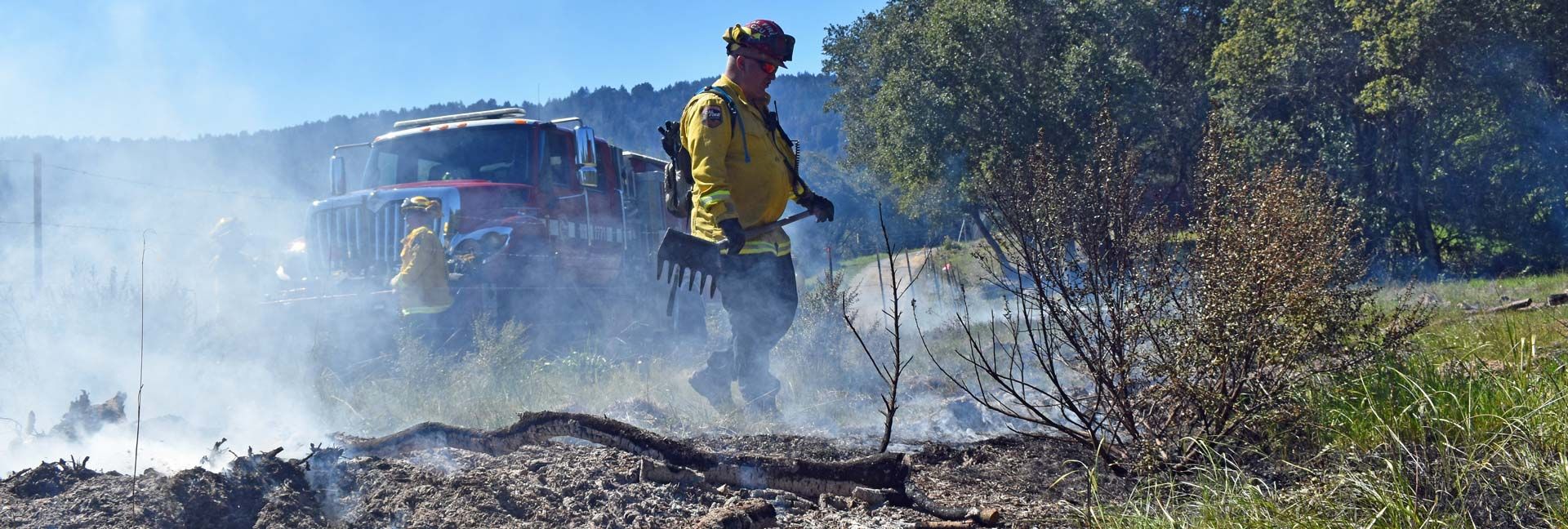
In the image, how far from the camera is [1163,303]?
11.2 ft

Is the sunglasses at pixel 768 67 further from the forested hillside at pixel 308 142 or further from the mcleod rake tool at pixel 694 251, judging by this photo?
the forested hillside at pixel 308 142

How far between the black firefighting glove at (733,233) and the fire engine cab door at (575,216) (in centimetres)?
455

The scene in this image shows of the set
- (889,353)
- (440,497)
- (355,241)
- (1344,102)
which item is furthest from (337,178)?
(1344,102)

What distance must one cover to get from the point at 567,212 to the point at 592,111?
46.7 metres

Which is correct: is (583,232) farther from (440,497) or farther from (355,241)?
(440,497)

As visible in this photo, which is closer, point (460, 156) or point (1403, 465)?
point (1403, 465)

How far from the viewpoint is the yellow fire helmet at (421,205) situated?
8.57m

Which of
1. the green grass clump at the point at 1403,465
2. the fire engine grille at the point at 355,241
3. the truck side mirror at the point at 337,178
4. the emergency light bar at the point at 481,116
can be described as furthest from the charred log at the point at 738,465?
the truck side mirror at the point at 337,178

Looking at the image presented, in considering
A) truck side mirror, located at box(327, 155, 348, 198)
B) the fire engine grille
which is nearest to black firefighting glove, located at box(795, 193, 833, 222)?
the fire engine grille

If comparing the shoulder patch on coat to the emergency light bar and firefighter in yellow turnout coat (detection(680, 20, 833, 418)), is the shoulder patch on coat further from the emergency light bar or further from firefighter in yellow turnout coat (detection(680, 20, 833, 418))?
the emergency light bar

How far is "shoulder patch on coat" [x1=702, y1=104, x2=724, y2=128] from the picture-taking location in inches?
192

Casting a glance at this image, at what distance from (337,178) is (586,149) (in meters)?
3.25

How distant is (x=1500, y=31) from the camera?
1405 centimetres

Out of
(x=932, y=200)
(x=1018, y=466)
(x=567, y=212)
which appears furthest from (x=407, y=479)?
(x=932, y=200)
